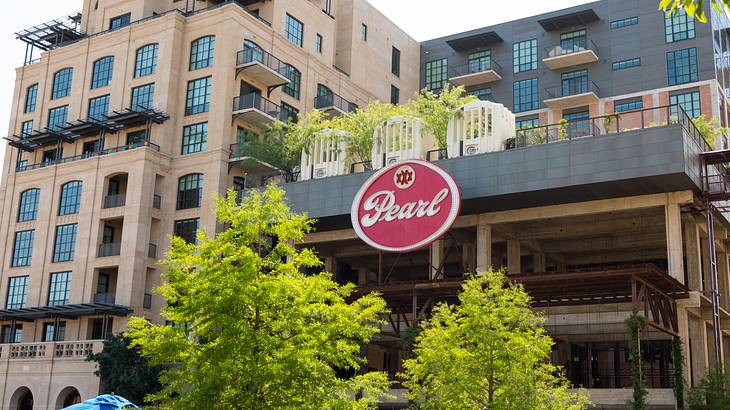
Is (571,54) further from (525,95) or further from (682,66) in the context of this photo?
(682,66)

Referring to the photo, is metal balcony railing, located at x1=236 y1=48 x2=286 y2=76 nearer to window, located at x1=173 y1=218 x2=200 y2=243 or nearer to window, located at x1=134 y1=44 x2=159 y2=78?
window, located at x1=134 y1=44 x2=159 y2=78

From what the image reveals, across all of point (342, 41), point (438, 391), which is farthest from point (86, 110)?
point (438, 391)

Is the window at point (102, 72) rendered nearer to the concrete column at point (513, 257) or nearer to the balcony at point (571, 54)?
the concrete column at point (513, 257)

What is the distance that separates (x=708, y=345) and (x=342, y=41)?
42863 millimetres

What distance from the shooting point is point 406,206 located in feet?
158

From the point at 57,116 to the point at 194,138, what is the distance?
1524 cm

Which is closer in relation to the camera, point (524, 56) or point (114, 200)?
point (114, 200)

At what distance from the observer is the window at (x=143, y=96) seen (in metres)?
66.1

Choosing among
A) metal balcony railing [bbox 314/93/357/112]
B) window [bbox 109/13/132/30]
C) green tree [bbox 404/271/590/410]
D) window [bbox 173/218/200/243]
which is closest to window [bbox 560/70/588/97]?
metal balcony railing [bbox 314/93/357/112]

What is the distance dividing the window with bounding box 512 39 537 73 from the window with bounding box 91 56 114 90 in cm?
3569

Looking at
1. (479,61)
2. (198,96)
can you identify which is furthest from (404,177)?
(479,61)

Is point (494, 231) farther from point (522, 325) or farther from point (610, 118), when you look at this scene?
point (522, 325)

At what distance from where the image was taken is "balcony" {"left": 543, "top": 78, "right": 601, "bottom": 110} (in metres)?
72.7

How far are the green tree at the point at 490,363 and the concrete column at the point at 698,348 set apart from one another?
674 inches
